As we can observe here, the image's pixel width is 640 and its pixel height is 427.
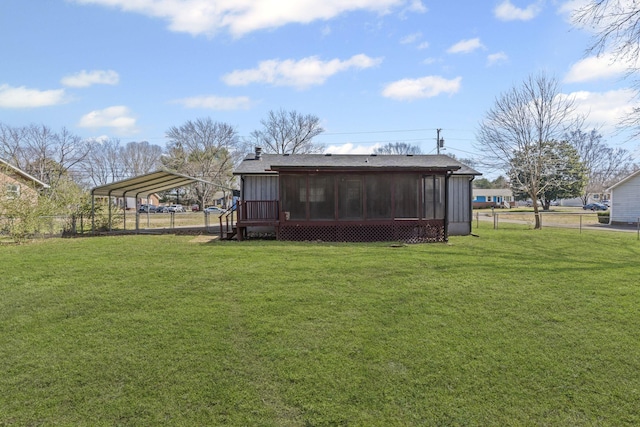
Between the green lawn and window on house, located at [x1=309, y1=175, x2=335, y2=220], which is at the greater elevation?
window on house, located at [x1=309, y1=175, x2=335, y2=220]

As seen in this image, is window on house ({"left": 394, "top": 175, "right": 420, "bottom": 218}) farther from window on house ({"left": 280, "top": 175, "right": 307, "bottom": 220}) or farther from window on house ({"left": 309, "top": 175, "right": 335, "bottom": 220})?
window on house ({"left": 280, "top": 175, "right": 307, "bottom": 220})

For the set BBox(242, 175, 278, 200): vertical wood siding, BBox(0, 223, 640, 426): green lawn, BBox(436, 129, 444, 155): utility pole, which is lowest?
BBox(0, 223, 640, 426): green lawn

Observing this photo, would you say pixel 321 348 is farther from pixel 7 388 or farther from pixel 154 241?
pixel 154 241

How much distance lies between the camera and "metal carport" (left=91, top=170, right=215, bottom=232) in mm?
14237

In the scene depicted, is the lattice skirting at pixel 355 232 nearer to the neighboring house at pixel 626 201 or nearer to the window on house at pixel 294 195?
the window on house at pixel 294 195

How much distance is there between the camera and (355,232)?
1263 centimetres

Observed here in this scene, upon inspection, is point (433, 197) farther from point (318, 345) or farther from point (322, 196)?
point (318, 345)

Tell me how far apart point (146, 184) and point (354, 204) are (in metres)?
9.39

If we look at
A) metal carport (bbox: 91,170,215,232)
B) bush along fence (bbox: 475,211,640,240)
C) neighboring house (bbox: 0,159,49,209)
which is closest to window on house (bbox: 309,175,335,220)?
metal carport (bbox: 91,170,215,232)

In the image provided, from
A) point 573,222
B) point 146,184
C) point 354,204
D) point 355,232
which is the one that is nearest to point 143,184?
point 146,184

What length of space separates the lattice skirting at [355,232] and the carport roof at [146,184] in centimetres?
389

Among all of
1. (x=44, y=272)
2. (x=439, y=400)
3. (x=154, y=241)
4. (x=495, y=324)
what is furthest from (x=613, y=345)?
(x=154, y=241)

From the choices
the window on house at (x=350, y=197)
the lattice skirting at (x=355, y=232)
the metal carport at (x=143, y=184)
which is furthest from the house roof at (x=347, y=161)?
the lattice skirting at (x=355, y=232)

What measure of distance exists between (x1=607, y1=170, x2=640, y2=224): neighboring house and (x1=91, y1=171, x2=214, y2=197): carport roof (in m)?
26.2
